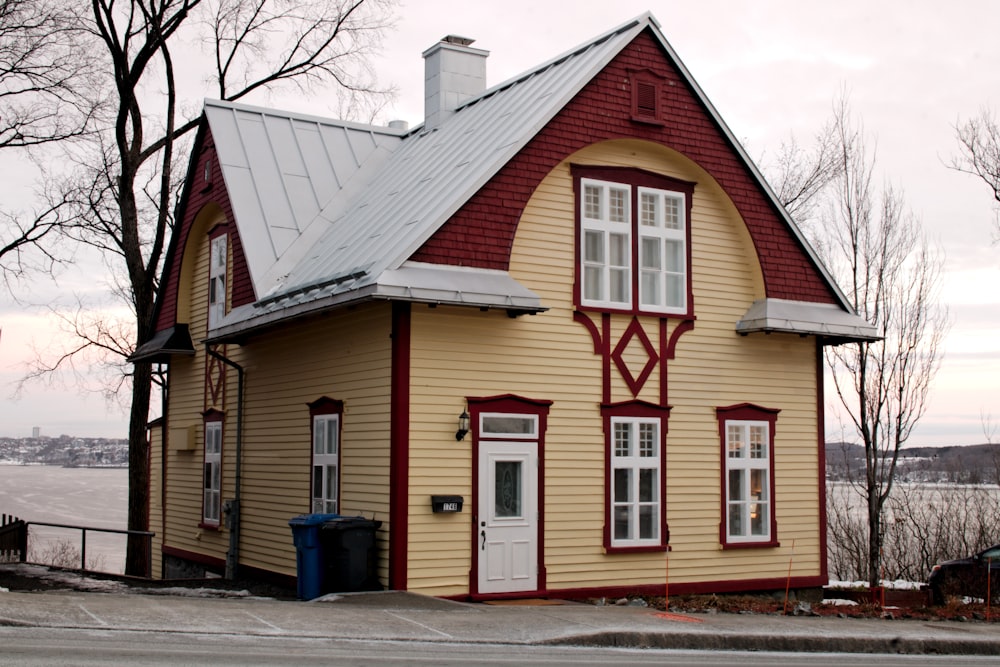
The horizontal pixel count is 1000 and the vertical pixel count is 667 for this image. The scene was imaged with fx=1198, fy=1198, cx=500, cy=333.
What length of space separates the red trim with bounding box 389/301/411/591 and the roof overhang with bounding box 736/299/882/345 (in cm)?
621

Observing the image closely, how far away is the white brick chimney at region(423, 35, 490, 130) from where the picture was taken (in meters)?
23.4

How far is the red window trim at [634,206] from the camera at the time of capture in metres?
18.3

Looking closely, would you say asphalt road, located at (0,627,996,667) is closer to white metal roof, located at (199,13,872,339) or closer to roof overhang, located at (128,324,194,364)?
white metal roof, located at (199,13,872,339)

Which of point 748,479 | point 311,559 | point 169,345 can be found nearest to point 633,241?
point 748,479

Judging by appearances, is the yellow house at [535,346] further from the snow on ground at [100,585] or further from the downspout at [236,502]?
the snow on ground at [100,585]

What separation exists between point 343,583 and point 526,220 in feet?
19.3

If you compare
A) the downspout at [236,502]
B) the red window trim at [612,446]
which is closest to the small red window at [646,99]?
the red window trim at [612,446]

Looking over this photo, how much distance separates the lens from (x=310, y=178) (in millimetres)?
22062

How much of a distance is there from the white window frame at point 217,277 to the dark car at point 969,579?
46.7 ft

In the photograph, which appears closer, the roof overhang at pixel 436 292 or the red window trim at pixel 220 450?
the roof overhang at pixel 436 292

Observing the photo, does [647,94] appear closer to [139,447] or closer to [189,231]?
[189,231]

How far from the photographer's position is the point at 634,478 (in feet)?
60.3

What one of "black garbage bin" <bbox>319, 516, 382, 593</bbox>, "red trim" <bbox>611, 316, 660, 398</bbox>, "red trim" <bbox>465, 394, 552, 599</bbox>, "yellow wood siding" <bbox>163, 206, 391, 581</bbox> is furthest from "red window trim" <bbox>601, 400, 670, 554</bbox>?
"black garbage bin" <bbox>319, 516, 382, 593</bbox>

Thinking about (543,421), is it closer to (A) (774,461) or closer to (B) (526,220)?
(B) (526,220)
